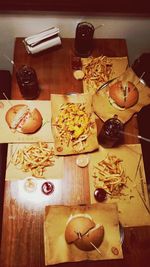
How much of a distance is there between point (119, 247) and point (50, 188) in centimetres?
53

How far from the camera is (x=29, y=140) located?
1986mm

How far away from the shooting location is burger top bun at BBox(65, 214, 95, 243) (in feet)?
5.66

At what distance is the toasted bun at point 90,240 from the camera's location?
172cm

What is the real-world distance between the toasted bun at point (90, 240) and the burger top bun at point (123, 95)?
2.89 feet

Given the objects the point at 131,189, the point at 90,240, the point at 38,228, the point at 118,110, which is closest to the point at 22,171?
the point at 38,228

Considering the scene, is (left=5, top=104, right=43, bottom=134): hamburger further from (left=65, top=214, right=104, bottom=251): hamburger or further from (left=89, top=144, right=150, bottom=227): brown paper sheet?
(left=65, top=214, right=104, bottom=251): hamburger

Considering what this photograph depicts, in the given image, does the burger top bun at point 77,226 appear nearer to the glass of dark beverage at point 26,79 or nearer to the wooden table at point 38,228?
the wooden table at point 38,228

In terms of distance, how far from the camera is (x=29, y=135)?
2000 millimetres

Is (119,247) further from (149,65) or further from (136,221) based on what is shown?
(149,65)

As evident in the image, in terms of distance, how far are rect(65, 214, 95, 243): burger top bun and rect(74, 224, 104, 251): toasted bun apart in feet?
0.07

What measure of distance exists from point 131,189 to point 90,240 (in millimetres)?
410

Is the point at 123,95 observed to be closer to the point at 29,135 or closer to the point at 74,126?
the point at 74,126

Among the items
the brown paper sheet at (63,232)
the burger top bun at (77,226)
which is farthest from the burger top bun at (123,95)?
the burger top bun at (77,226)

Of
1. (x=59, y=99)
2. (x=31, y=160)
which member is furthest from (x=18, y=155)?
(x=59, y=99)
